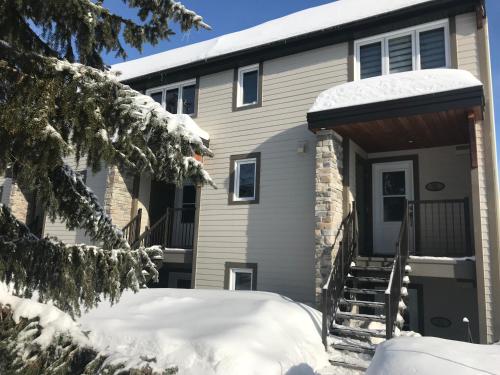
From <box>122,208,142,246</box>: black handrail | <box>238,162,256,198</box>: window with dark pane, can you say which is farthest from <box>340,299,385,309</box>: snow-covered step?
A: <box>122,208,142,246</box>: black handrail

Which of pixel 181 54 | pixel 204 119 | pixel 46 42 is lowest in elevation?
pixel 46 42

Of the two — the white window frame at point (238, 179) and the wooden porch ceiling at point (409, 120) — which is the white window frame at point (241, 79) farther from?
the wooden porch ceiling at point (409, 120)

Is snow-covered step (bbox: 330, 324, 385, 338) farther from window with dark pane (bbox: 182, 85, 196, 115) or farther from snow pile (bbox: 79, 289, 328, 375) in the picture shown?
window with dark pane (bbox: 182, 85, 196, 115)

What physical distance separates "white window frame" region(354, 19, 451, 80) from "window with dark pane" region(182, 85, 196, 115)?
4.84m

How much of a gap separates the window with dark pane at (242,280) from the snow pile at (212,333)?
289cm

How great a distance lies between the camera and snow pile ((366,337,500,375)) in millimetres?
2309

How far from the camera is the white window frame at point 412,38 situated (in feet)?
27.8

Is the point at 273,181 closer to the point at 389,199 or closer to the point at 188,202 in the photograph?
the point at 389,199

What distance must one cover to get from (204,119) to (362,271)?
5917 mm

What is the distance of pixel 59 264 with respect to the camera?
11.9 ft

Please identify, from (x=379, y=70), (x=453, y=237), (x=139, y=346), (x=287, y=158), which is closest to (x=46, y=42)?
(x=139, y=346)

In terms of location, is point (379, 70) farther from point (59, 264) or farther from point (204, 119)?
point (59, 264)

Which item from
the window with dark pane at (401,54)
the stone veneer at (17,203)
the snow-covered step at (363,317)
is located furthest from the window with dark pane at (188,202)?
the snow-covered step at (363,317)

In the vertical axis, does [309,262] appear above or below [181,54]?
below
